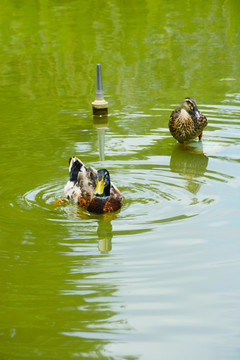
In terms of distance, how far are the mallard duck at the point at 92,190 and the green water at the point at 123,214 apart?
10cm

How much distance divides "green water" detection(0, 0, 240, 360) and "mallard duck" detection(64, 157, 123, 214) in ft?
0.34

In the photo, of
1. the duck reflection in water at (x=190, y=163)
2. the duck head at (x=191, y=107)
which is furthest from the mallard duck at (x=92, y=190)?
the duck head at (x=191, y=107)

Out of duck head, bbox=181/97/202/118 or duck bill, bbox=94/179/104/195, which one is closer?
duck bill, bbox=94/179/104/195

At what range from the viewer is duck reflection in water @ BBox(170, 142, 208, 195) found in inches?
290

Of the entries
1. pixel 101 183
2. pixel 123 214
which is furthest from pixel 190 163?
pixel 101 183

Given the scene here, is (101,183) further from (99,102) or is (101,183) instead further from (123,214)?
(99,102)

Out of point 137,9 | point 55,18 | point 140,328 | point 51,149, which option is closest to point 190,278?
point 140,328

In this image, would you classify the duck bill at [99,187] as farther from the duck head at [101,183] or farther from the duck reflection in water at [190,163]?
the duck reflection in water at [190,163]

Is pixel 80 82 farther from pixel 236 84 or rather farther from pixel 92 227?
pixel 92 227

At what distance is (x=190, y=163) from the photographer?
8242 mm

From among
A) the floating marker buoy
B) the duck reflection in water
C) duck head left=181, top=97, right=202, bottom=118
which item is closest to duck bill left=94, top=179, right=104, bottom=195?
the duck reflection in water

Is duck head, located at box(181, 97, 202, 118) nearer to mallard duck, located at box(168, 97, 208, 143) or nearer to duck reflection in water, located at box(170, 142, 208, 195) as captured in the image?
mallard duck, located at box(168, 97, 208, 143)

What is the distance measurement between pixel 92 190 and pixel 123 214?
471 mm

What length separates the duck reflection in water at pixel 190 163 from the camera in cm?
738
